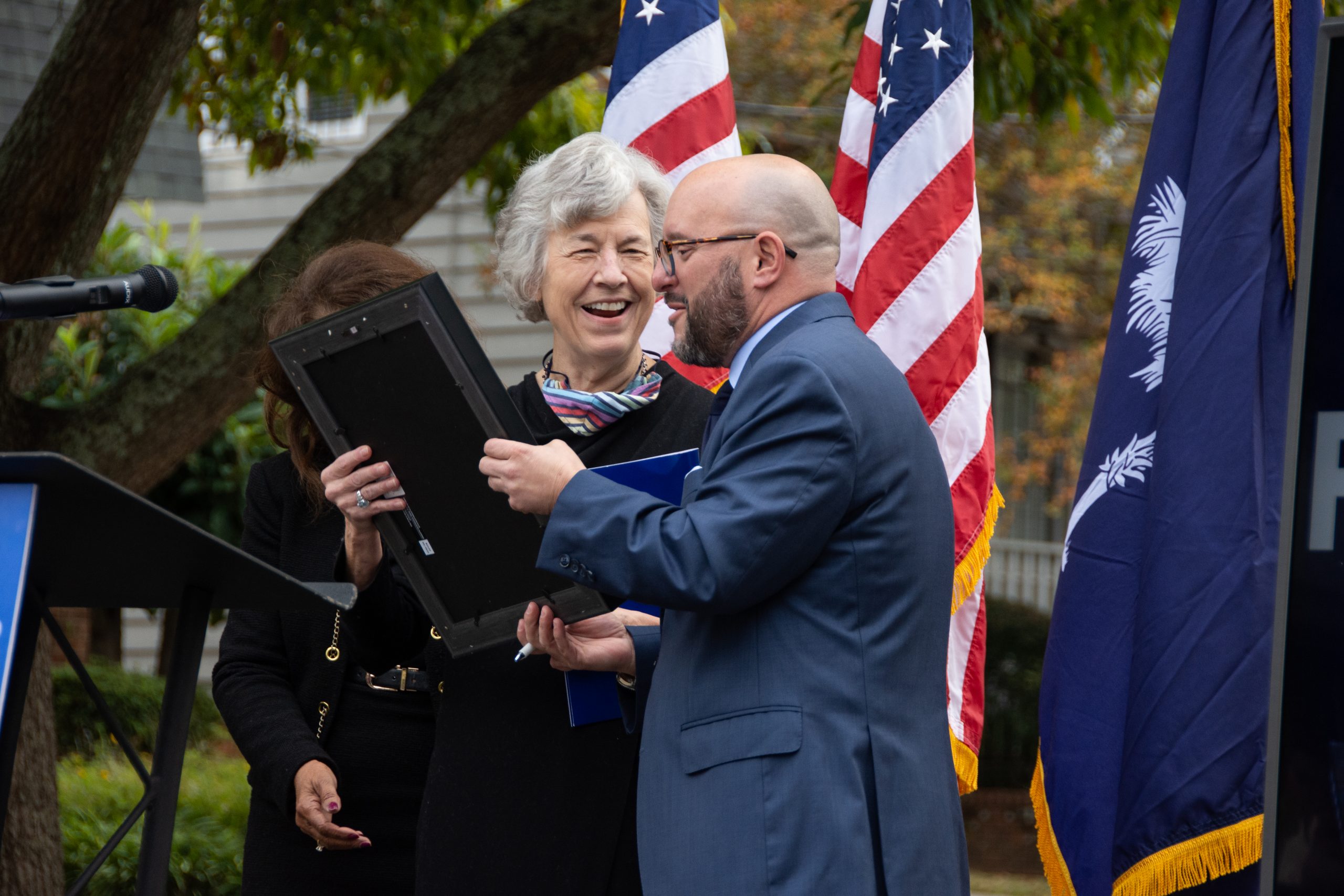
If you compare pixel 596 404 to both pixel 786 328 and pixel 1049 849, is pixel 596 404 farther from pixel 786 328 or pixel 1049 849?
pixel 1049 849

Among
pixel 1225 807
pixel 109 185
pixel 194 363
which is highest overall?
pixel 109 185

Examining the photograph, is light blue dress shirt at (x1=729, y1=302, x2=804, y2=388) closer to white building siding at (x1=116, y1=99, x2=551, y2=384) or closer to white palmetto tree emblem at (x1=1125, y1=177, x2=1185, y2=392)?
white palmetto tree emblem at (x1=1125, y1=177, x2=1185, y2=392)

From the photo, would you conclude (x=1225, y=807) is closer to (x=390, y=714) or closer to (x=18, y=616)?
(x=390, y=714)

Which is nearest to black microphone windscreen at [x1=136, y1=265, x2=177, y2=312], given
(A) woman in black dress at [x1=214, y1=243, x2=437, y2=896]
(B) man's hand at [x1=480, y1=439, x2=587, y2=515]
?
(B) man's hand at [x1=480, y1=439, x2=587, y2=515]

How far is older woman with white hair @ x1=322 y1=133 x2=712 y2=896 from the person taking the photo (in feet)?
8.90

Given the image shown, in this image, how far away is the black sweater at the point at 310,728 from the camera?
3.04 metres

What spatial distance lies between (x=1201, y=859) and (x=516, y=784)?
1548 mm

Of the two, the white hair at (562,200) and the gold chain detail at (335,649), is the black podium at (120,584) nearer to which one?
the gold chain detail at (335,649)

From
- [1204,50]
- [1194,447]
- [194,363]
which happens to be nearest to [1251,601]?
[1194,447]

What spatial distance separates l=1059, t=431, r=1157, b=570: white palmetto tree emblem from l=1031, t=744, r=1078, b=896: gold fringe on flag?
563mm

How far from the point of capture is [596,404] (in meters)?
2.92

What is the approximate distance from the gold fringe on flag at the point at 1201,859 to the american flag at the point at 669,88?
243 centimetres

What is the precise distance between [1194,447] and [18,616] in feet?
8.42

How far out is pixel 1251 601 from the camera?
3191 millimetres
